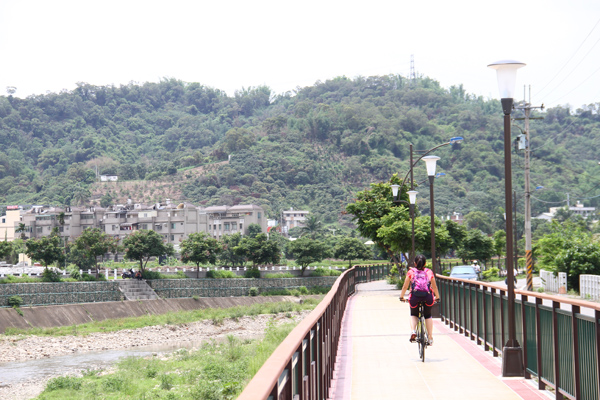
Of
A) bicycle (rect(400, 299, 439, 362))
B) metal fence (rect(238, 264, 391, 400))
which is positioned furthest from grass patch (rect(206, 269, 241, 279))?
metal fence (rect(238, 264, 391, 400))

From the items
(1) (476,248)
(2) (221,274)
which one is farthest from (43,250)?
(1) (476,248)

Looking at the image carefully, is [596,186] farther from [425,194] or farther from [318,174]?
[318,174]

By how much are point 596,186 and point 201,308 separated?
376ft

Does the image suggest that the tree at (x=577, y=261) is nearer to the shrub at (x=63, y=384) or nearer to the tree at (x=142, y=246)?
the shrub at (x=63, y=384)

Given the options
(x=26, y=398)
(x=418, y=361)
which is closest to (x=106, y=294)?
(x=26, y=398)

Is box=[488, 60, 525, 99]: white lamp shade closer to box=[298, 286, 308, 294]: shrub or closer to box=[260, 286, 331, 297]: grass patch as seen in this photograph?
box=[260, 286, 331, 297]: grass patch

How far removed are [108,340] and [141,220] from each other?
7843 centimetres

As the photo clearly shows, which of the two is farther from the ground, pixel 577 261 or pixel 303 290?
pixel 577 261

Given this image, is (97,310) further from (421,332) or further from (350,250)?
(421,332)

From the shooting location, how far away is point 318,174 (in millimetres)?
186000

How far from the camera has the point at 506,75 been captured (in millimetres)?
10164

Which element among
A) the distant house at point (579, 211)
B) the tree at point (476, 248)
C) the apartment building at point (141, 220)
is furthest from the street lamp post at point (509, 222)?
the distant house at point (579, 211)

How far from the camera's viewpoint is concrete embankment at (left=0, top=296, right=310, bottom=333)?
49.1 meters

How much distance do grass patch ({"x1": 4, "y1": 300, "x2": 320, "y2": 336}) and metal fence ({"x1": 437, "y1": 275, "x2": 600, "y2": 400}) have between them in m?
40.8
